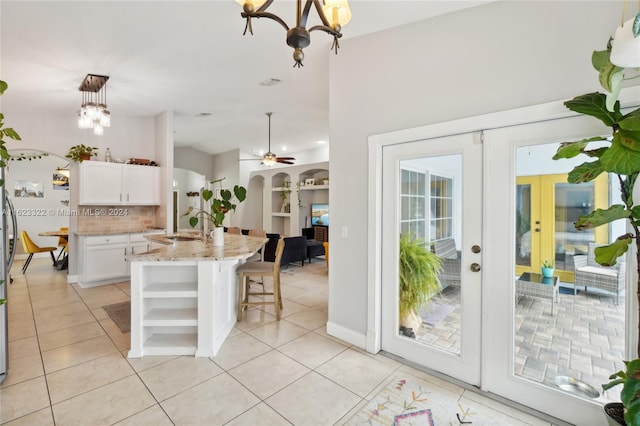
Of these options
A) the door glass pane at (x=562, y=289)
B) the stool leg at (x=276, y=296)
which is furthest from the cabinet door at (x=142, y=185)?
the door glass pane at (x=562, y=289)

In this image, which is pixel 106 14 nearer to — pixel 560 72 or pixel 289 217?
pixel 560 72

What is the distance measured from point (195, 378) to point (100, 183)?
13.9ft

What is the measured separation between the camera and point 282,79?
417 cm

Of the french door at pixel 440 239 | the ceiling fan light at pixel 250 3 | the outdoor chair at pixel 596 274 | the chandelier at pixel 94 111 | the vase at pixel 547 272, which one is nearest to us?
the ceiling fan light at pixel 250 3

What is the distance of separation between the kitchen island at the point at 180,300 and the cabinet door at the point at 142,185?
2948 millimetres

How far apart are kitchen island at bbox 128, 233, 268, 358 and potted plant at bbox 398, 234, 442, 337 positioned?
1.53 meters

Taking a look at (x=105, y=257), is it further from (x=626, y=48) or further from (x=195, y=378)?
(x=626, y=48)

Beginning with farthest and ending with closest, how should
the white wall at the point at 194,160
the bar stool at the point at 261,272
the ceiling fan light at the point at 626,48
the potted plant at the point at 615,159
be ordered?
1. the white wall at the point at 194,160
2. the bar stool at the point at 261,272
3. the potted plant at the point at 615,159
4. the ceiling fan light at the point at 626,48

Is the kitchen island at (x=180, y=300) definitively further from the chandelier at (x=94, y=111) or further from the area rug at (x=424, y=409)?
the chandelier at (x=94, y=111)

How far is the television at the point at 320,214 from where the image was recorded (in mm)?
8906

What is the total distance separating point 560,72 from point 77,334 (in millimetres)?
4852

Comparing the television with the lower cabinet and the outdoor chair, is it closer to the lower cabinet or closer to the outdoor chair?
the lower cabinet

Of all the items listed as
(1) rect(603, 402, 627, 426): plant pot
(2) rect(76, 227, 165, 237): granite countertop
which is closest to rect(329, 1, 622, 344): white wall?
(1) rect(603, 402, 627, 426): plant pot

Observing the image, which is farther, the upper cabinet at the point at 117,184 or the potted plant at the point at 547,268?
the upper cabinet at the point at 117,184
